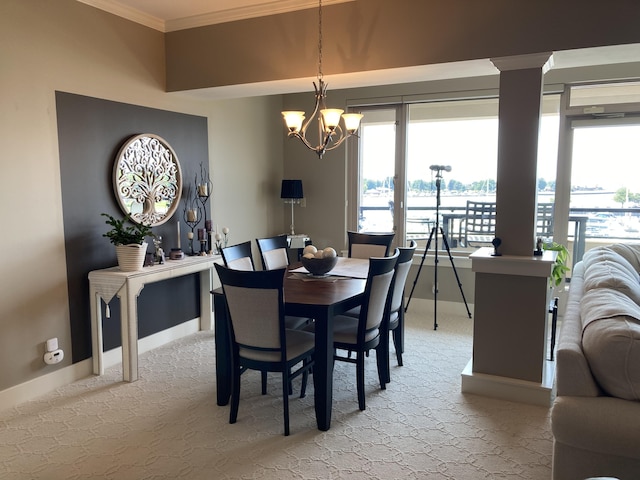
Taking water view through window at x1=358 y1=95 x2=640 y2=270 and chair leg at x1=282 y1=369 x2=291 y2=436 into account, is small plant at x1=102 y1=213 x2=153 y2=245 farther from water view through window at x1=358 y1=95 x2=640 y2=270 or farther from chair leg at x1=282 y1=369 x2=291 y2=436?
water view through window at x1=358 y1=95 x2=640 y2=270

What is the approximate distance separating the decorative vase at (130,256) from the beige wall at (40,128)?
1.29 ft

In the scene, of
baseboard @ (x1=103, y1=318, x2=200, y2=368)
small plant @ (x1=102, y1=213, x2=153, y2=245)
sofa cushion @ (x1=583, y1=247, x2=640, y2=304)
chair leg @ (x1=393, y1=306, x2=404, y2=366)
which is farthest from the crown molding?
baseboard @ (x1=103, y1=318, x2=200, y2=368)

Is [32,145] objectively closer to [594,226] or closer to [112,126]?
[112,126]

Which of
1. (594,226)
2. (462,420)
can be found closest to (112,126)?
(462,420)

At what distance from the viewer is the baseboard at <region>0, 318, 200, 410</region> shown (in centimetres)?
317

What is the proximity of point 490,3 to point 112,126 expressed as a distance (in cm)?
294

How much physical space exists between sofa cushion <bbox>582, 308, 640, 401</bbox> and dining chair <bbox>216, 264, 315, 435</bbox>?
1512mm

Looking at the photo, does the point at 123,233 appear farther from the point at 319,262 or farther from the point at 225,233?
the point at 319,262

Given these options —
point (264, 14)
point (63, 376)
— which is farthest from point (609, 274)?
point (63, 376)

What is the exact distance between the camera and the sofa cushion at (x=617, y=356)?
188 cm

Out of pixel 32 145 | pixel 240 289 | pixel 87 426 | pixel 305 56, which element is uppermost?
pixel 305 56

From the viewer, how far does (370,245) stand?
448cm

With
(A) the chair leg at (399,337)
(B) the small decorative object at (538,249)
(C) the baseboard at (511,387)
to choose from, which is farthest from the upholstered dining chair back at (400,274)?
(B) the small decorative object at (538,249)

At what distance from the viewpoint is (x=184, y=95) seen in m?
4.42
